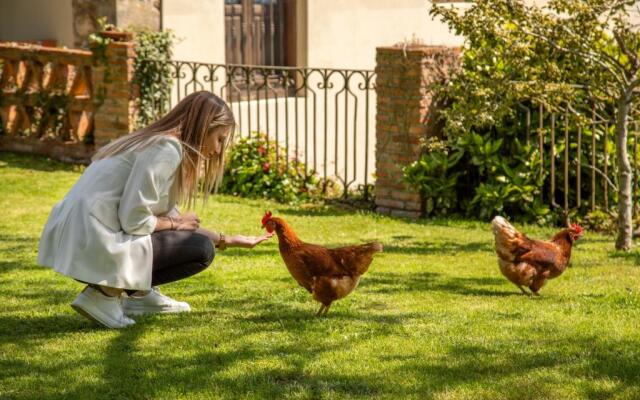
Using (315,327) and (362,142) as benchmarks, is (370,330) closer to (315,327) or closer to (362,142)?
(315,327)

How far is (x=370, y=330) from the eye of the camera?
20.7 ft

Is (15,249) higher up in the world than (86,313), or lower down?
lower down

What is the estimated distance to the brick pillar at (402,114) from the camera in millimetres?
11102

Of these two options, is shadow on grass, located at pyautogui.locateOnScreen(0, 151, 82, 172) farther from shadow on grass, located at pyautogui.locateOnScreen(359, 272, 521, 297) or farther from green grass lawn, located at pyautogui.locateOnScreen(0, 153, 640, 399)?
shadow on grass, located at pyautogui.locateOnScreen(359, 272, 521, 297)

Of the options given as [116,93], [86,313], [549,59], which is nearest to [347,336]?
[86,313]

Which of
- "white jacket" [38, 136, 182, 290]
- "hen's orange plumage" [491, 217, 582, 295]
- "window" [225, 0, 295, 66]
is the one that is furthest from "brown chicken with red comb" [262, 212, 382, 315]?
"window" [225, 0, 295, 66]

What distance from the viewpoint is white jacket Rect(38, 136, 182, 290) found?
233 inches

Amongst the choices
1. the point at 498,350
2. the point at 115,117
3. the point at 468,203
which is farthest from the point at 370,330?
the point at 115,117

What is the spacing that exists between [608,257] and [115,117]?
6.62 meters

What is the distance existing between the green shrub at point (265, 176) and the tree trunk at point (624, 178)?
387cm

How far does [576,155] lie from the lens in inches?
432

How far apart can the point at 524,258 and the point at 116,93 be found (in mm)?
7313

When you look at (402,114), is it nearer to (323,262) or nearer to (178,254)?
(323,262)

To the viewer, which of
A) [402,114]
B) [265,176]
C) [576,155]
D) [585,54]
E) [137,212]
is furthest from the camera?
[265,176]
